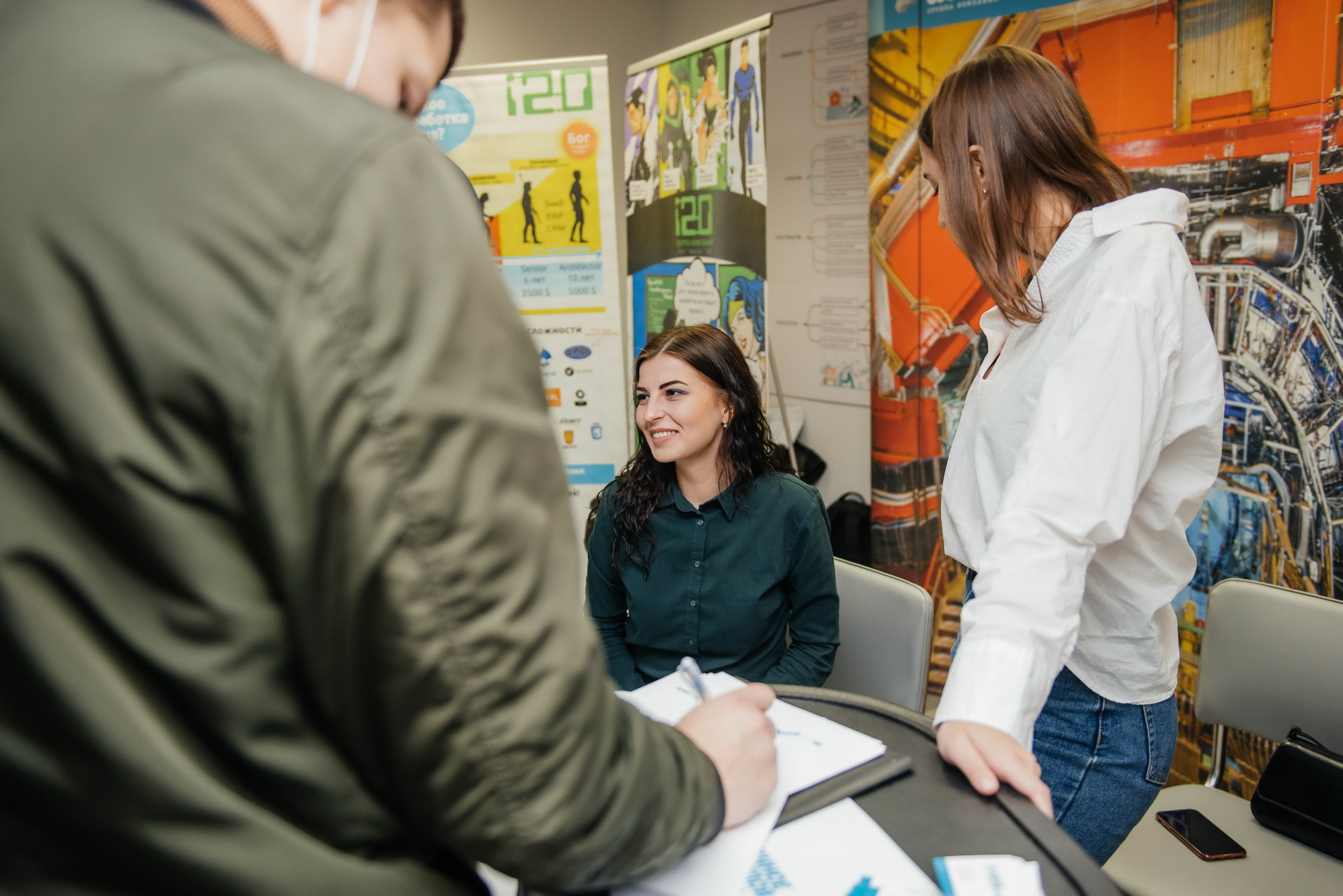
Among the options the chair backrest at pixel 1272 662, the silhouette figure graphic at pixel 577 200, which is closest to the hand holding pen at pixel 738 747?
the chair backrest at pixel 1272 662

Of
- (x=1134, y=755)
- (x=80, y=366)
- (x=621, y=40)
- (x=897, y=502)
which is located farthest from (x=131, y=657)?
(x=621, y=40)

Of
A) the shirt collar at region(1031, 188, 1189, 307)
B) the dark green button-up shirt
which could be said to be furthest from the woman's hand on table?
the dark green button-up shirt

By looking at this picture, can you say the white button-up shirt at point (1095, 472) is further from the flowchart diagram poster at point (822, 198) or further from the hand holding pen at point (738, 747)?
the flowchart diagram poster at point (822, 198)

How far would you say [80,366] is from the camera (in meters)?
0.41

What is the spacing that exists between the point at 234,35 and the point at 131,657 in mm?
358

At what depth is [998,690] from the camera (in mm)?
902

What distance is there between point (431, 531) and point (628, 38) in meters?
4.78

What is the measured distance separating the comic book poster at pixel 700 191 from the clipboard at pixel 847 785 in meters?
2.31

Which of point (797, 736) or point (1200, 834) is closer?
point (797, 736)

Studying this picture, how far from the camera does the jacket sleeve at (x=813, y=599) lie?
189 cm

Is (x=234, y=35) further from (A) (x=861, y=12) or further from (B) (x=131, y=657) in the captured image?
(A) (x=861, y=12)

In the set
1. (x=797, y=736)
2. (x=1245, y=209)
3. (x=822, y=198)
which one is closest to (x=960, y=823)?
(x=797, y=736)

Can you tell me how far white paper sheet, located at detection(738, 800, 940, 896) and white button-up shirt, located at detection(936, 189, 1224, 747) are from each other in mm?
203

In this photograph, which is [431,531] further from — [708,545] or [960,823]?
[708,545]
